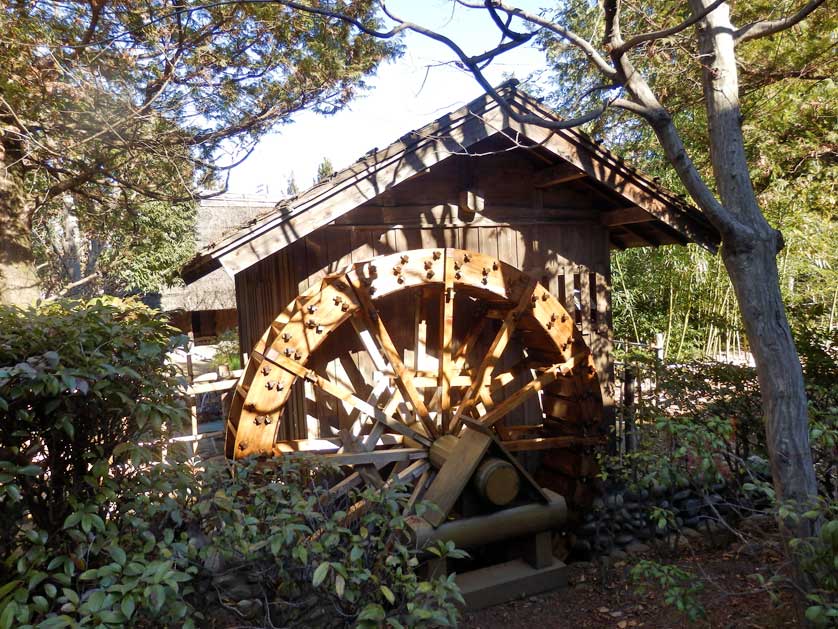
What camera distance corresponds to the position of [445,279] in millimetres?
4410

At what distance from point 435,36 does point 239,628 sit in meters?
3.00

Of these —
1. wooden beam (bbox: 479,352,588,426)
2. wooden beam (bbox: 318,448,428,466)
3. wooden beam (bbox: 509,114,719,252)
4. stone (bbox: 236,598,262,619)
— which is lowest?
stone (bbox: 236,598,262,619)

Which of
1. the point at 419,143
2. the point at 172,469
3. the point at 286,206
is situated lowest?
the point at 172,469

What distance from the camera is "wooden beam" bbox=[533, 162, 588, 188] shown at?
4.81 metres

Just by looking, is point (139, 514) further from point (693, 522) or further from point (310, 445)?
point (693, 522)

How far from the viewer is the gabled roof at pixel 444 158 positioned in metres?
3.82

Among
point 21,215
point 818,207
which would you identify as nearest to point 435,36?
point 21,215

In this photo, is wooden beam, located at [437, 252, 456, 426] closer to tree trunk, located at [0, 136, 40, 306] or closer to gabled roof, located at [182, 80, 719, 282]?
gabled roof, located at [182, 80, 719, 282]

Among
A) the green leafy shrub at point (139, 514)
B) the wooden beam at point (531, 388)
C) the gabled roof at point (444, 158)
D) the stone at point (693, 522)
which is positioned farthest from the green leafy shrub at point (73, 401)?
the stone at point (693, 522)

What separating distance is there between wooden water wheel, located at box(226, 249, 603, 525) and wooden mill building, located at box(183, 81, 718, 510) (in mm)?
16

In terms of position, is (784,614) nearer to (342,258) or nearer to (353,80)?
(342,258)

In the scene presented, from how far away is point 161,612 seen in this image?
181 cm

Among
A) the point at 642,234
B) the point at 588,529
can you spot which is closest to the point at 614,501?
the point at 588,529

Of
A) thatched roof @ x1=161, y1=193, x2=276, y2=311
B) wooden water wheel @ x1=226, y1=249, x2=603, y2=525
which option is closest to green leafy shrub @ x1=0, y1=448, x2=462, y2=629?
wooden water wheel @ x1=226, y1=249, x2=603, y2=525
